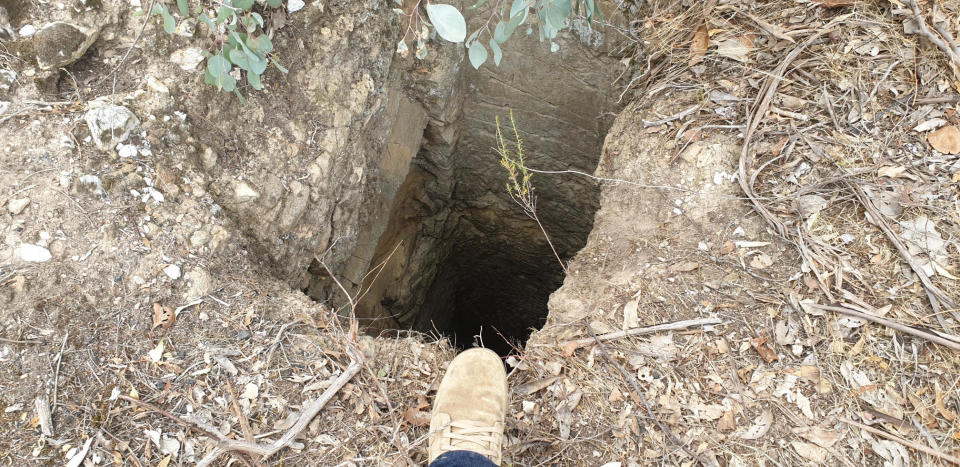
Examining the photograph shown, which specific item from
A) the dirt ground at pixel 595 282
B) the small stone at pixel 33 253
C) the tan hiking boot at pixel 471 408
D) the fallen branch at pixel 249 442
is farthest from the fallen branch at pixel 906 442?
the small stone at pixel 33 253

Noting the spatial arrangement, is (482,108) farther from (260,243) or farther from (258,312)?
(258,312)

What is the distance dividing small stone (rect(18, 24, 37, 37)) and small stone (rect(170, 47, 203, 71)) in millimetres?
388

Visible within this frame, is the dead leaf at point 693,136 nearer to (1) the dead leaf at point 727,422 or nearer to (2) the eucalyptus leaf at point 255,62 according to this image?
(1) the dead leaf at point 727,422

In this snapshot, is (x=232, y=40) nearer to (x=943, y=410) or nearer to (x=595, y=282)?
(x=595, y=282)

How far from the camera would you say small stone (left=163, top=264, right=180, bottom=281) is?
1.69 meters

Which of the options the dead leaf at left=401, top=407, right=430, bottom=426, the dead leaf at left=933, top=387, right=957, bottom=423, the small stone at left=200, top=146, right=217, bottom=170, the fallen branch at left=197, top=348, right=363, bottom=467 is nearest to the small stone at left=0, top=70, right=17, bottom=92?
the small stone at left=200, top=146, right=217, bottom=170

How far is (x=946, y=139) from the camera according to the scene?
1692mm

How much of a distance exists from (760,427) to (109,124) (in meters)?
2.22

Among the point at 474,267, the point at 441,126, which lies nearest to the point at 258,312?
the point at 441,126

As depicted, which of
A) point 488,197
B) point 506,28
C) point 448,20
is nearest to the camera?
point 448,20

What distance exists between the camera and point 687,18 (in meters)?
2.14

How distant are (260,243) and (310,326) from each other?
0.48 meters

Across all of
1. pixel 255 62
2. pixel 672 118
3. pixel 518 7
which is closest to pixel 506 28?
pixel 518 7

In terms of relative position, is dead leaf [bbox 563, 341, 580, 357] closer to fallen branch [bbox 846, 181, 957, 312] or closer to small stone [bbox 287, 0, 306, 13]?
fallen branch [bbox 846, 181, 957, 312]
